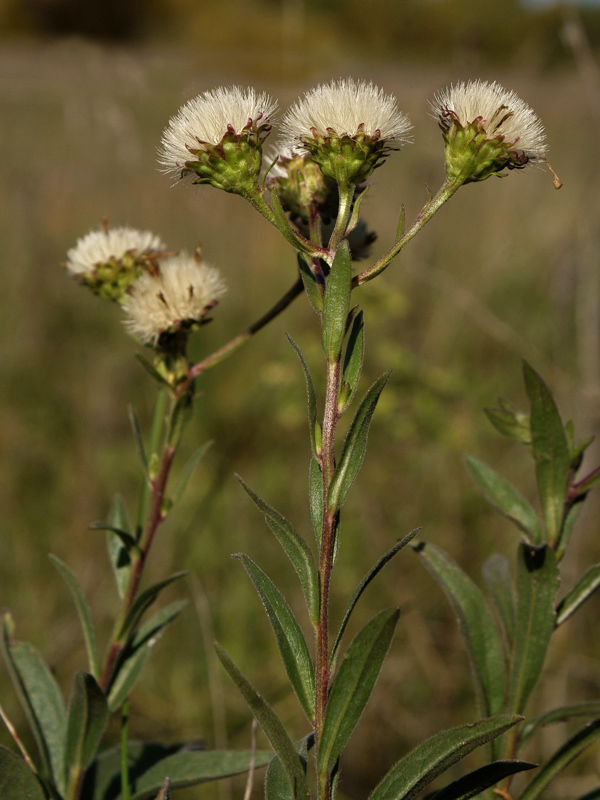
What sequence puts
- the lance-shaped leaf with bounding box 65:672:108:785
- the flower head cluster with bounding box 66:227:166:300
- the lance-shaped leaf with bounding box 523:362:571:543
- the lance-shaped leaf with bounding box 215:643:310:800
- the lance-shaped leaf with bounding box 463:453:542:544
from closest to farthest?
1. the lance-shaped leaf with bounding box 215:643:310:800
2. the lance-shaped leaf with bounding box 65:672:108:785
3. the lance-shaped leaf with bounding box 523:362:571:543
4. the lance-shaped leaf with bounding box 463:453:542:544
5. the flower head cluster with bounding box 66:227:166:300

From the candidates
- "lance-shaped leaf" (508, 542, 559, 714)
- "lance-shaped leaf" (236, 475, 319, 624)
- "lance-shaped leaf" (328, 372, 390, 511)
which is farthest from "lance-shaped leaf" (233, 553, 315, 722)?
"lance-shaped leaf" (508, 542, 559, 714)

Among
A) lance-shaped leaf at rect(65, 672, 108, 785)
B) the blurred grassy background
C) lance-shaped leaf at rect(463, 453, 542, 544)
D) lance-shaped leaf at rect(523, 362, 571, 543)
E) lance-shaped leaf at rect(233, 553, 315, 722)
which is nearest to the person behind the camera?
lance-shaped leaf at rect(233, 553, 315, 722)

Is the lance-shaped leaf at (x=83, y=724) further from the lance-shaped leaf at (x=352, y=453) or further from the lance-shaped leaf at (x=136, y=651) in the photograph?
the lance-shaped leaf at (x=352, y=453)

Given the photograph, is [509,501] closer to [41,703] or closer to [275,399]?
Result: [41,703]

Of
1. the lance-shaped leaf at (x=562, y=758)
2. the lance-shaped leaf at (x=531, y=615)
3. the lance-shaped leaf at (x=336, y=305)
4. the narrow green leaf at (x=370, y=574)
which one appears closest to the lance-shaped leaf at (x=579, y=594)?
the lance-shaped leaf at (x=531, y=615)

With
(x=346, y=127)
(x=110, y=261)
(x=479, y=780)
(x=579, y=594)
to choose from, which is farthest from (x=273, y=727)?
(x=110, y=261)

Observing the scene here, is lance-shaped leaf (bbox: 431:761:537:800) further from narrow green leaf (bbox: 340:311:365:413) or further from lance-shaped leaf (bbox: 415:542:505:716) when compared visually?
narrow green leaf (bbox: 340:311:365:413)
